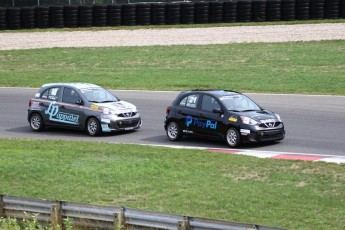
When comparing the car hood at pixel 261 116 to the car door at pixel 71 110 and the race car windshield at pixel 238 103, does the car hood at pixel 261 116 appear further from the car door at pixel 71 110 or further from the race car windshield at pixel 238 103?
the car door at pixel 71 110

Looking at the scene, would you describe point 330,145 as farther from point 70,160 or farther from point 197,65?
point 197,65

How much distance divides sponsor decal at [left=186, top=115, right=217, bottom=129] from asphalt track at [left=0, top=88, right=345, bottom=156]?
0.51 m

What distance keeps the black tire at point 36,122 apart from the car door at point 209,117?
18.9 ft

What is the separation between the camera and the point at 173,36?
47.6 m

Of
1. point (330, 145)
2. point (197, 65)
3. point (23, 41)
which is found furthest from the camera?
point (23, 41)

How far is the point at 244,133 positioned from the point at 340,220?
8352 mm

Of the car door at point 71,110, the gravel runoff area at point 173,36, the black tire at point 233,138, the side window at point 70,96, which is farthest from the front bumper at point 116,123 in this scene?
the gravel runoff area at point 173,36

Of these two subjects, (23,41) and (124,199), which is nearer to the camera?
(124,199)

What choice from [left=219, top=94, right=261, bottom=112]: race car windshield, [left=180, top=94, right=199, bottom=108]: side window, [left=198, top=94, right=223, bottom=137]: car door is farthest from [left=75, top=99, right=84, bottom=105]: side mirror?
[left=219, top=94, right=261, bottom=112]: race car windshield

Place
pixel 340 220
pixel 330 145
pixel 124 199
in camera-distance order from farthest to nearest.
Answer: pixel 330 145 < pixel 124 199 < pixel 340 220

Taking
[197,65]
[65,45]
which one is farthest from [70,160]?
[65,45]

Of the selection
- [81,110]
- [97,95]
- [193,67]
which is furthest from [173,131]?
[193,67]

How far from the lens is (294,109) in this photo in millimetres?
28281

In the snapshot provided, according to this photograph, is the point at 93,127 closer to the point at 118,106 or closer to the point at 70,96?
the point at 118,106
